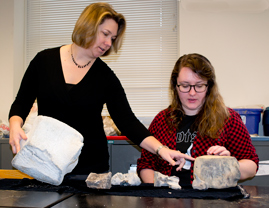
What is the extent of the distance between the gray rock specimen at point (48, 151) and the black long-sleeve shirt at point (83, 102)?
28cm

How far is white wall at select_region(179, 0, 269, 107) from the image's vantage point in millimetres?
2988

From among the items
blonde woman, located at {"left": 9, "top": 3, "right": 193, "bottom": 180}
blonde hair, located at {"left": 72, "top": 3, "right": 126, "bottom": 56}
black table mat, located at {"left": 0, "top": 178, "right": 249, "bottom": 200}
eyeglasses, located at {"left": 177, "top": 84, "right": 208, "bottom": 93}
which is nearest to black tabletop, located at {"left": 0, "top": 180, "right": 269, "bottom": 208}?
black table mat, located at {"left": 0, "top": 178, "right": 249, "bottom": 200}

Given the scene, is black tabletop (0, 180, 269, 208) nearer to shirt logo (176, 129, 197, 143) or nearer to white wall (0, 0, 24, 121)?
shirt logo (176, 129, 197, 143)

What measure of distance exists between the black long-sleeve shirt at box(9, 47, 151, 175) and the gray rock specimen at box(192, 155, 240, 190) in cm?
42

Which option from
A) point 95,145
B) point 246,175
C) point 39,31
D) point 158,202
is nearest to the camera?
point 158,202

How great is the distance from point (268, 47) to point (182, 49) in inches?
34.4

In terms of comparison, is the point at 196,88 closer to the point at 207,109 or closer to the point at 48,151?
the point at 207,109

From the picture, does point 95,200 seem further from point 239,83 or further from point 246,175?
point 239,83

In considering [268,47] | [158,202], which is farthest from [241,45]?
[158,202]

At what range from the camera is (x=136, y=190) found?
3.90ft

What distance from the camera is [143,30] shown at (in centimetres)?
348

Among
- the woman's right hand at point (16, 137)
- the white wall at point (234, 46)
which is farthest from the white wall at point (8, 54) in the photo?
the woman's right hand at point (16, 137)

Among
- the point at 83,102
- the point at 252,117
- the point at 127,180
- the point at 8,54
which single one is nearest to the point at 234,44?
the point at 252,117

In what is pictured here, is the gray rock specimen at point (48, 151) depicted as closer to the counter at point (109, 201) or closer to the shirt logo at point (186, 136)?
the counter at point (109, 201)
